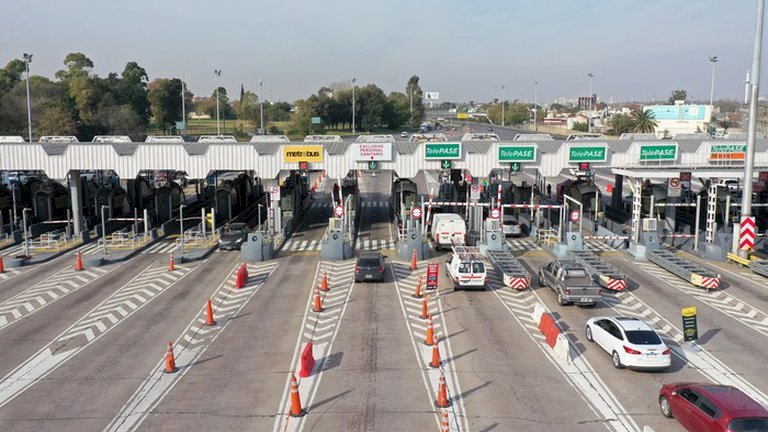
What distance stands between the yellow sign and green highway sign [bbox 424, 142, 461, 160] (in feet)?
23.2

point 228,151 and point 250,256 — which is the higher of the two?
point 228,151

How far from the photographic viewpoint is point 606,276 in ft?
94.2

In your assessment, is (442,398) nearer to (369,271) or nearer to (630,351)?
(630,351)

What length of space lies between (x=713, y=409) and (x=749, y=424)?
0.78 metres

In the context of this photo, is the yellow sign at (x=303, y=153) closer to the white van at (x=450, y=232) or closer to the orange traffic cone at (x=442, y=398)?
the white van at (x=450, y=232)

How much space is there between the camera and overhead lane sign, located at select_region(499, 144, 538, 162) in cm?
4156

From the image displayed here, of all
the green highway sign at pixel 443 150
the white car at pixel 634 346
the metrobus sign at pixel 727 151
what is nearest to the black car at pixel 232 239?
the green highway sign at pixel 443 150

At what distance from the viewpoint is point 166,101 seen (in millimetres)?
133500

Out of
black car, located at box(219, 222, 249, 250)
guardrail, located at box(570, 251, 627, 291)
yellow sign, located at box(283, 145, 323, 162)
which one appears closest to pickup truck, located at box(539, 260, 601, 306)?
guardrail, located at box(570, 251, 627, 291)

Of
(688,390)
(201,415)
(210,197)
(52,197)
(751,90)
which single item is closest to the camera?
(688,390)

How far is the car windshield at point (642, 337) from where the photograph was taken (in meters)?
18.8

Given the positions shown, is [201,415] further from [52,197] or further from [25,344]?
[52,197]

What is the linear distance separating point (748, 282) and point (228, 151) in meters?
31.2

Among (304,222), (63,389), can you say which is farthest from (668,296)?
(304,222)
